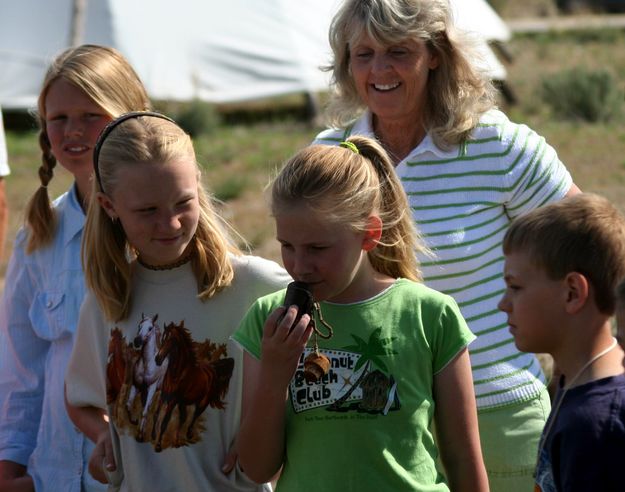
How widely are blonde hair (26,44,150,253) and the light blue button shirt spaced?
48 millimetres

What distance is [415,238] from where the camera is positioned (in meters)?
3.12

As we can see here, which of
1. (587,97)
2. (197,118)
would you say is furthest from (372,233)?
(587,97)

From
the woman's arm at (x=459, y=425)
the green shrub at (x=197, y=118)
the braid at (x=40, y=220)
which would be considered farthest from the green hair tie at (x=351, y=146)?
the green shrub at (x=197, y=118)

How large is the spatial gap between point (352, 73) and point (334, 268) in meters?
1.14

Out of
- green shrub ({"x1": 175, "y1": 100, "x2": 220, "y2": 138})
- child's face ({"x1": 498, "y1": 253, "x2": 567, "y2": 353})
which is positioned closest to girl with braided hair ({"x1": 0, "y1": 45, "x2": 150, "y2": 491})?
child's face ({"x1": 498, "y1": 253, "x2": 567, "y2": 353})

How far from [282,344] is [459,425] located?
0.50 metres

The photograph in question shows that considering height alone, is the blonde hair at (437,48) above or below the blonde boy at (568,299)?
above

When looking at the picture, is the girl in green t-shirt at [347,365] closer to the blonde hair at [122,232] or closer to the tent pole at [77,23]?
the blonde hair at [122,232]

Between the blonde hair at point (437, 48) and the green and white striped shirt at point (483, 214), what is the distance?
2.7 inches

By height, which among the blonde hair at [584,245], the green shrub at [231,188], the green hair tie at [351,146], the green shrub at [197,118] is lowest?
the green shrub at [231,188]

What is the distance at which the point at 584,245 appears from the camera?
2.63 m

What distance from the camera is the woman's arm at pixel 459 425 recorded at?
2.84 m

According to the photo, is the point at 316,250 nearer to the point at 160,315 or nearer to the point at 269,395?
the point at 269,395

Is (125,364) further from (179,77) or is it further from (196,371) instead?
(179,77)
